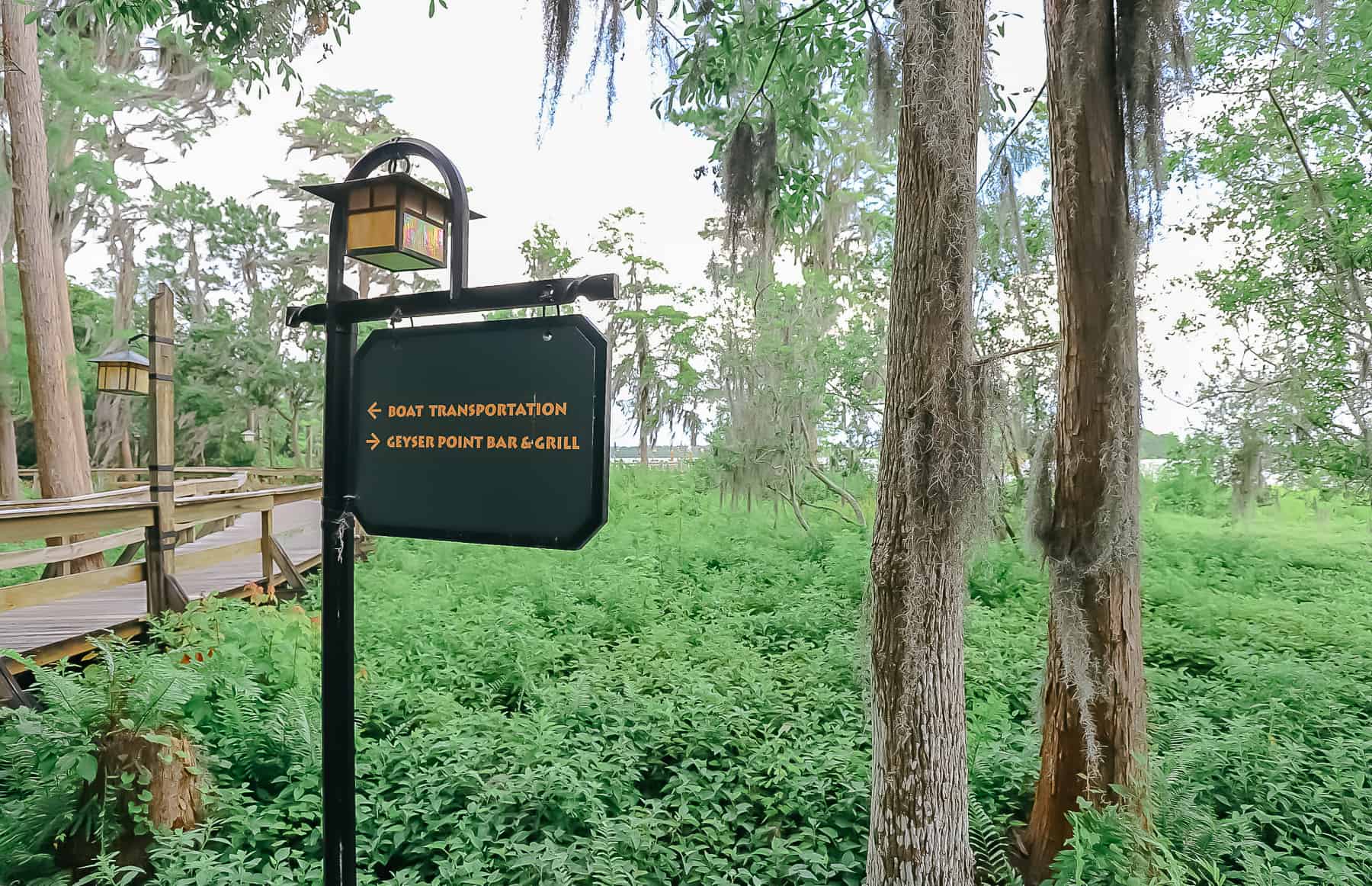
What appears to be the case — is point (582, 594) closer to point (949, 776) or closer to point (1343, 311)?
point (949, 776)

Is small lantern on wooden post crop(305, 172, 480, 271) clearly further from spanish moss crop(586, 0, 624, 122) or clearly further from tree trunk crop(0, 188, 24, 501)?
tree trunk crop(0, 188, 24, 501)

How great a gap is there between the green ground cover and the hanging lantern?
354 centimetres

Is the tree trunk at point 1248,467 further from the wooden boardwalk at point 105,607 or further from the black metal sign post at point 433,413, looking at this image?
the wooden boardwalk at point 105,607

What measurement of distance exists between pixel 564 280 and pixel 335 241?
0.83 m

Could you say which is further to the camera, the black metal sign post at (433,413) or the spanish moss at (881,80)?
the spanish moss at (881,80)

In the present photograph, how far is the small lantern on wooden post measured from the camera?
1799mm

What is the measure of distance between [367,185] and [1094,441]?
103 inches

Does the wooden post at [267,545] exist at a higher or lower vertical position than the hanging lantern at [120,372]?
lower

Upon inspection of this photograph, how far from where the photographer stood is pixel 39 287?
763cm

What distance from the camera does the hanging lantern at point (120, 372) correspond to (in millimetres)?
6582

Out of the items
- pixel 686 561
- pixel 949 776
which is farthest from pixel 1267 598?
pixel 949 776

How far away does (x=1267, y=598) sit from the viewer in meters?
6.47

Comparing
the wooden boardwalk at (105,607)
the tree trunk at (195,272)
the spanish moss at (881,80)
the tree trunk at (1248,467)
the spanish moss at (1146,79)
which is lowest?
the wooden boardwalk at (105,607)

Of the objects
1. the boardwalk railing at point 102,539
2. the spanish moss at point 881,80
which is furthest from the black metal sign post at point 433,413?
the boardwalk railing at point 102,539
